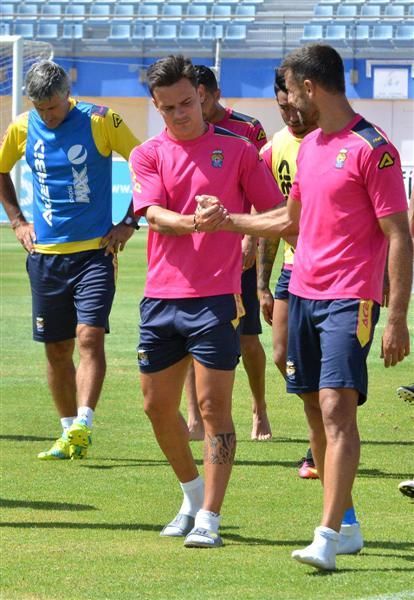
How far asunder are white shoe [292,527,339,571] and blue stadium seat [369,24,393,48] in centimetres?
3444

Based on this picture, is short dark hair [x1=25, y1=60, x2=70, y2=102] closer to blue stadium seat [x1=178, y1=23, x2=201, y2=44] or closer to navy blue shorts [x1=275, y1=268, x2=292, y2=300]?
navy blue shorts [x1=275, y1=268, x2=292, y2=300]

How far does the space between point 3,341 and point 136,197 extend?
8753 millimetres

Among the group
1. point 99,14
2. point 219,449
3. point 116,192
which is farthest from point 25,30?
point 219,449

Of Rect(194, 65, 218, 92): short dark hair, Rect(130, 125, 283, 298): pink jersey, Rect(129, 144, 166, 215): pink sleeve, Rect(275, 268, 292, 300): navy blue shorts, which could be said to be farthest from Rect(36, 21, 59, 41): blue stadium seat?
Rect(130, 125, 283, 298): pink jersey

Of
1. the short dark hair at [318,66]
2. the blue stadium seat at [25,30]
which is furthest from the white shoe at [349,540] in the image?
the blue stadium seat at [25,30]

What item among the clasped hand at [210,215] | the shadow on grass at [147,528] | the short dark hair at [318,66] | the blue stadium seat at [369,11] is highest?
the short dark hair at [318,66]

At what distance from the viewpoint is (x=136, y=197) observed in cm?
629

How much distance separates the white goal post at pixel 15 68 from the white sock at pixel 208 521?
23.4 meters

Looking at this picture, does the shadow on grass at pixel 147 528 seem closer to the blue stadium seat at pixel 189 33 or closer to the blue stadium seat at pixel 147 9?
the blue stadium seat at pixel 189 33

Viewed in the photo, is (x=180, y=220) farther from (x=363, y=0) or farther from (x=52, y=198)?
(x=363, y=0)

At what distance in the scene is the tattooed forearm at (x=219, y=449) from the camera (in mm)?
6121

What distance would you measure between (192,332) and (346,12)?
117 ft

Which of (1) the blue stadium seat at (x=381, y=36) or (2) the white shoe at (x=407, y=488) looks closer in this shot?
(2) the white shoe at (x=407, y=488)

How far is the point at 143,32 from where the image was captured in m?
40.5
